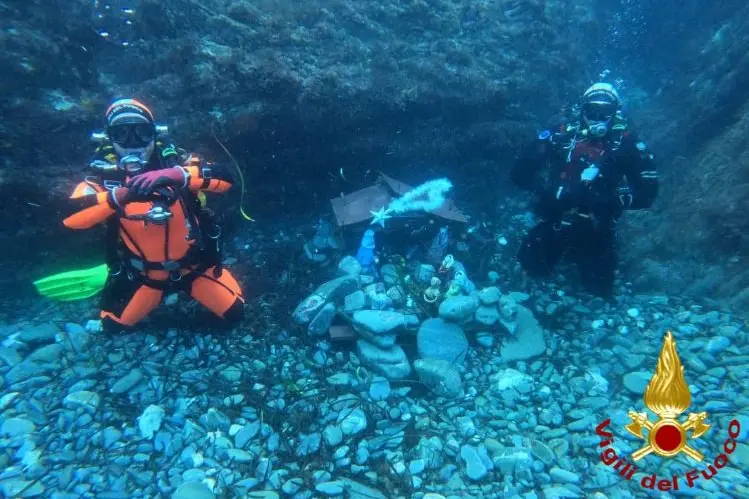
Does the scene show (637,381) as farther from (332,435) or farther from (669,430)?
(332,435)

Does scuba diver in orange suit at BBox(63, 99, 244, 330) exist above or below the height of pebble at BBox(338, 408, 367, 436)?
above

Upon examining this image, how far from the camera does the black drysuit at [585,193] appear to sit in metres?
5.47

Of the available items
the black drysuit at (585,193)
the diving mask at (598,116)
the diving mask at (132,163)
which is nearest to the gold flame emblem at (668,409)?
the black drysuit at (585,193)

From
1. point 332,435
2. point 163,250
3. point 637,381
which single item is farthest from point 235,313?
point 637,381

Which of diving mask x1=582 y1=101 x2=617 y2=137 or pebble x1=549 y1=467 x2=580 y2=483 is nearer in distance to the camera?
pebble x1=549 y1=467 x2=580 y2=483

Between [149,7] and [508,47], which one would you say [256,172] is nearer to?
[149,7]

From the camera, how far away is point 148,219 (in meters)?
4.15

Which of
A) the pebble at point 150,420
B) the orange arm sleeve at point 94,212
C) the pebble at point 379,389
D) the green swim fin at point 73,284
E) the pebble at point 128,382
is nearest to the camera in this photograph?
the pebble at point 150,420

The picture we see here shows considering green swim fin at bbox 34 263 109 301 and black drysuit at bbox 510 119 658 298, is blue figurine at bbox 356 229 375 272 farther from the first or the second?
green swim fin at bbox 34 263 109 301

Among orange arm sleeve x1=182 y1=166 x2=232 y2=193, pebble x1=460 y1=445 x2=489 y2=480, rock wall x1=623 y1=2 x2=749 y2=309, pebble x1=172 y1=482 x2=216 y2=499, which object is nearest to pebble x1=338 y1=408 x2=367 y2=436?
pebble x1=460 y1=445 x2=489 y2=480

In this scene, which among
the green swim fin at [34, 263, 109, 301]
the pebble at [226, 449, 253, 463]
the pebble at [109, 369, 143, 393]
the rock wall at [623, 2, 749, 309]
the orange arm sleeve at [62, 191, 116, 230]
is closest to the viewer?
the pebble at [226, 449, 253, 463]

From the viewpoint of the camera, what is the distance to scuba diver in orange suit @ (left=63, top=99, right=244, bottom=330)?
3980 millimetres

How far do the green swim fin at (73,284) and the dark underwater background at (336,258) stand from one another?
0.66ft

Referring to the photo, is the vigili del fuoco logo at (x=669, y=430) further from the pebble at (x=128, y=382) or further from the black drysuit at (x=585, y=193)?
the pebble at (x=128, y=382)
